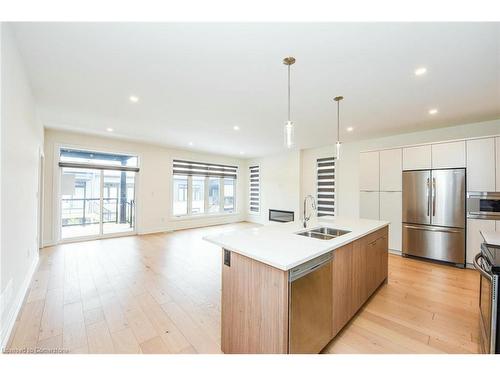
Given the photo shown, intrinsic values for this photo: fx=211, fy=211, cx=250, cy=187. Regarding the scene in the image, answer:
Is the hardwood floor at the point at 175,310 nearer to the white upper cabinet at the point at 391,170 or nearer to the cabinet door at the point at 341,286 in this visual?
the cabinet door at the point at 341,286

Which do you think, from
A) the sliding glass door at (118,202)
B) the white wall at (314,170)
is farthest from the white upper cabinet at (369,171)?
the sliding glass door at (118,202)

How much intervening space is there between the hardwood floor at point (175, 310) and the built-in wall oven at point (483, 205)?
0.96 meters

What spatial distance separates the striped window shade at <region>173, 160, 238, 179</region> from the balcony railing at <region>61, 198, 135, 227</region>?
69.4 inches

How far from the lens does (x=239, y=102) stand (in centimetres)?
Answer: 319

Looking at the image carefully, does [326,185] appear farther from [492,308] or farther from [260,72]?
[492,308]

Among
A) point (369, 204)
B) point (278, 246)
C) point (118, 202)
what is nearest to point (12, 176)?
point (278, 246)

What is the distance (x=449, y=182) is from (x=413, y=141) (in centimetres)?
134

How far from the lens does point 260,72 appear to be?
235 cm

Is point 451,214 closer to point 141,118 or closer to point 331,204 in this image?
point 331,204

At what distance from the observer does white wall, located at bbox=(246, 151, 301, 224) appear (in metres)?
7.09

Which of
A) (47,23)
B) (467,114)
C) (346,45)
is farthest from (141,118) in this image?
(467,114)

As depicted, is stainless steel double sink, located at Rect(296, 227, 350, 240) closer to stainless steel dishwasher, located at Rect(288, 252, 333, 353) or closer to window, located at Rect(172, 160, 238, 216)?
stainless steel dishwasher, located at Rect(288, 252, 333, 353)

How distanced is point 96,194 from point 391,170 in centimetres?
709

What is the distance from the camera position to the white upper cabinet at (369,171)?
4.64 m
